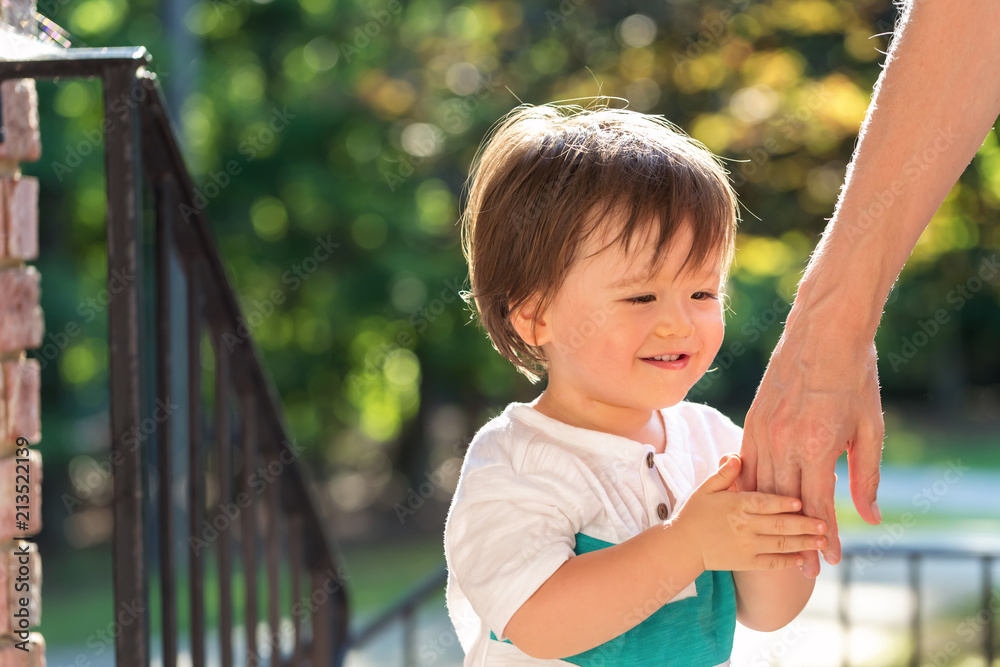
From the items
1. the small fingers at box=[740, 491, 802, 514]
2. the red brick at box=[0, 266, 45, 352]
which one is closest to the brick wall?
the red brick at box=[0, 266, 45, 352]

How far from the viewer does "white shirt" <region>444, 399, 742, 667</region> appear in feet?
4.02

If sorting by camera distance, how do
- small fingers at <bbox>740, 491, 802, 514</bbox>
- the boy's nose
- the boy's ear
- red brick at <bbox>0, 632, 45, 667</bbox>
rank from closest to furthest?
1. small fingers at <bbox>740, 491, 802, 514</bbox>
2. the boy's nose
3. the boy's ear
4. red brick at <bbox>0, 632, 45, 667</bbox>

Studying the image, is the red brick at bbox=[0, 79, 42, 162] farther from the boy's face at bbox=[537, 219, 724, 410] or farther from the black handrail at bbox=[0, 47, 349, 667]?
the boy's face at bbox=[537, 219, 724, 410]

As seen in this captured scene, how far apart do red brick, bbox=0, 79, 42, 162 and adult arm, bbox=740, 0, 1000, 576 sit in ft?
3.95

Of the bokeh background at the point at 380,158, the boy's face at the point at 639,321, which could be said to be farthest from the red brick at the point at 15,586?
the bokeh background at the point at 380,158

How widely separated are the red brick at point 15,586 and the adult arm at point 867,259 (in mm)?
1130

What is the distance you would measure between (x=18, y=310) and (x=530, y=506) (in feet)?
2.99

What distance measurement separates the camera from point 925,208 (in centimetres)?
125

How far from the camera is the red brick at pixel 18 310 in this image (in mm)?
1555

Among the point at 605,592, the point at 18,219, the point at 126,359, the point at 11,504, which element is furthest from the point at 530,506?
the point at 18,219

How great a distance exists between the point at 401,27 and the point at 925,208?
804cm

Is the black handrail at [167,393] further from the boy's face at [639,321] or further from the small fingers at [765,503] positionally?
the small fingers at [765,503]

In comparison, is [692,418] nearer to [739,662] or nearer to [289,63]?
[739,662]

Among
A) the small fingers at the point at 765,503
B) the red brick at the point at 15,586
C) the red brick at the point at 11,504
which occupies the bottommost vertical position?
the red brick at the point at 15,586
